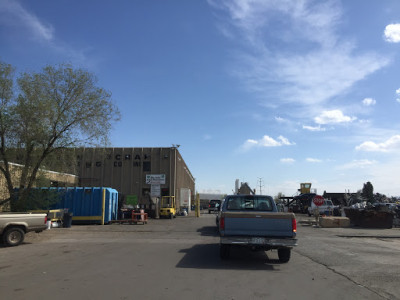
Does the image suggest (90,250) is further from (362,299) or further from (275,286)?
(362,299)

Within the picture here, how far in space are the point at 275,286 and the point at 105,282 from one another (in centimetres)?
374

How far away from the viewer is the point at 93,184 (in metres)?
45.6

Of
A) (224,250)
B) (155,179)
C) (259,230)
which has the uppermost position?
(155,179)

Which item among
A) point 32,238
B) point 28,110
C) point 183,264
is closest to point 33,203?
point 32,238

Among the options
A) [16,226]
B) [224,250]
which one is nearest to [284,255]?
[224,250]

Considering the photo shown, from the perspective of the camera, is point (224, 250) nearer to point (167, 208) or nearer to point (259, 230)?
point (259, 230)

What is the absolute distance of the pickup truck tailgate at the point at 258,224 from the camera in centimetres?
940

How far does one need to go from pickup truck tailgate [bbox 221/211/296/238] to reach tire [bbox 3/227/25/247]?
9359 mm

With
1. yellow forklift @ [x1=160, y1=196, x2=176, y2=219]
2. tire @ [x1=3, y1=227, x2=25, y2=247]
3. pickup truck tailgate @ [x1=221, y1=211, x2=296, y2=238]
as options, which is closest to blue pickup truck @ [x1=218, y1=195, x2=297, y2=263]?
pickup truck tailgate @ [x1=221, y1=211, x2=296, y2=238]

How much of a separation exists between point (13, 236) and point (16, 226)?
1.35 feet

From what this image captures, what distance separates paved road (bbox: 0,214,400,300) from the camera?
6.48 m

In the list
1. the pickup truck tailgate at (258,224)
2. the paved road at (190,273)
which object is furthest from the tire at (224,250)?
the pickup truck tailgate at (258,224)

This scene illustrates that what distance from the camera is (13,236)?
13594mm

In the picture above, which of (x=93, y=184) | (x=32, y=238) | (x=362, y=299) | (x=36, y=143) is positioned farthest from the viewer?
(x=93, y=184)
